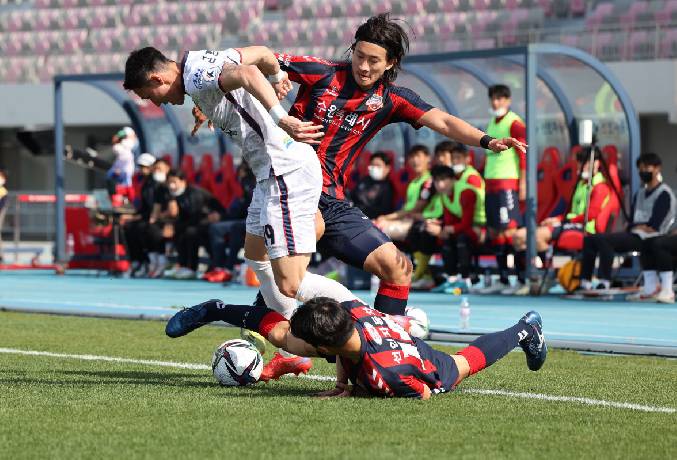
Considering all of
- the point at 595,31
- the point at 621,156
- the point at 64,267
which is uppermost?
the point at 595,31

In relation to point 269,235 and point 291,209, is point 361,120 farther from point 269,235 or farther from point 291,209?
point 269,235

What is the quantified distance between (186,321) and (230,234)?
10.8 metres

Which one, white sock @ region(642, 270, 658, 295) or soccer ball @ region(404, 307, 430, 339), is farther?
white sock @ region(642, 270, 658, 295)

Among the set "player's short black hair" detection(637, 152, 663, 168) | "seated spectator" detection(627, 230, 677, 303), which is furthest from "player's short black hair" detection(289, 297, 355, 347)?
"player's short black hair" detection(637, 152, 663, 168)

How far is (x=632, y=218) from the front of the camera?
14.2 metres

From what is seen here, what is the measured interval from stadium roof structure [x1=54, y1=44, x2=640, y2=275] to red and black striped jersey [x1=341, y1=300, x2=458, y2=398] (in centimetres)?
831

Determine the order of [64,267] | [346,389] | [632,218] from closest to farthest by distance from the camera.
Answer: [346,389], [632,218], [64,267]

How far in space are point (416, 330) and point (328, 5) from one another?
81.2 ft

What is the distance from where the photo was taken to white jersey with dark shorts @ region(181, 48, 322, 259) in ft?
22.6

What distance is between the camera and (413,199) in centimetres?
1605

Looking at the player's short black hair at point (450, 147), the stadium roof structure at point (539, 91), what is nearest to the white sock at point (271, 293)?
the stadium roof structure at point (539, 91)

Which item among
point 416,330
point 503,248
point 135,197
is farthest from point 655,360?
point 135,197

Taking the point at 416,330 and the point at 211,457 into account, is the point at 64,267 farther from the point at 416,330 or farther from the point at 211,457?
the point at 211,457

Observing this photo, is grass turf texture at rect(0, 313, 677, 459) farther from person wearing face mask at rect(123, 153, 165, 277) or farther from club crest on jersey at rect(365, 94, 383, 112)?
person wearing face mask at rect(123, 153, 165, 277)
